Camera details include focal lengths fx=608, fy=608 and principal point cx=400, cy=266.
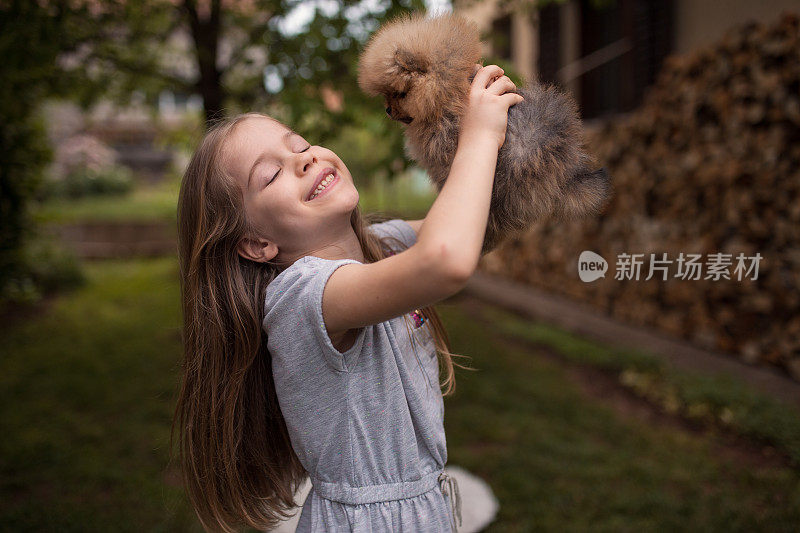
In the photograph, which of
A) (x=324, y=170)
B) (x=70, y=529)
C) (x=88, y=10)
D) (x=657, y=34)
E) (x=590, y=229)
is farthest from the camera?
(x=590, y=229)

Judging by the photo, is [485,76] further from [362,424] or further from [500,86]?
[362,424]

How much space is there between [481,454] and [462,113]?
2.91m

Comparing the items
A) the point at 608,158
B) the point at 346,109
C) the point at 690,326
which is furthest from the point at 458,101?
the point at 608,158

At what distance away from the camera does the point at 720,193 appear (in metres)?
4.22

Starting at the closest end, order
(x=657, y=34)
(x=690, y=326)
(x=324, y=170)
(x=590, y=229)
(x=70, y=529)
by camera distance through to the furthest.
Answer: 1. (x=324, y=170)
2. (x=70, y=529)
3. (x=690, y=326)
4. (x=657, y=34)
5. (x=590, y=229)

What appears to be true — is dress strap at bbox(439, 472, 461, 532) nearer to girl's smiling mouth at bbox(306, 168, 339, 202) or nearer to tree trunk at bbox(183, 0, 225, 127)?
girl's smiling mouth at bbox(306, 168, 339, 202)

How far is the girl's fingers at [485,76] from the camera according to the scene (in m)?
1.14

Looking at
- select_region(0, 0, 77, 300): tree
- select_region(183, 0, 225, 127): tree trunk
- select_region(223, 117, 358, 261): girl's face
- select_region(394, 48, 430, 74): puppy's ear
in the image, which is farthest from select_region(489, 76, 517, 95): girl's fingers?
select_region(183, 0, 225, 127): tree trunk

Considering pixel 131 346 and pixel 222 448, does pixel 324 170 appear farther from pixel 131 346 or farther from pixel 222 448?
pixel 131 346

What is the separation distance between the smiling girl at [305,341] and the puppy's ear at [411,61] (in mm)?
108

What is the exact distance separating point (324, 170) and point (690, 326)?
414cm

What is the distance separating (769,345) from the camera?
397cm

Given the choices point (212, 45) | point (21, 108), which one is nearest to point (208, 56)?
A: point (212, 45)

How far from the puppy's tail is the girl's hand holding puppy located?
0.56 ft
